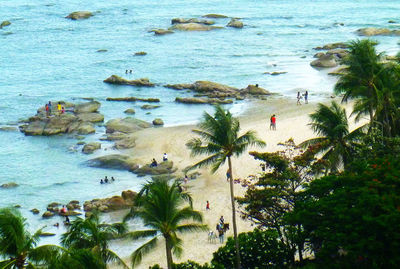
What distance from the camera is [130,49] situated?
10631 centimetres

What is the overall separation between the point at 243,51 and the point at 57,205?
54.4 metres

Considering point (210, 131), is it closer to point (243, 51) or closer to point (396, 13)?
point (243, 51)

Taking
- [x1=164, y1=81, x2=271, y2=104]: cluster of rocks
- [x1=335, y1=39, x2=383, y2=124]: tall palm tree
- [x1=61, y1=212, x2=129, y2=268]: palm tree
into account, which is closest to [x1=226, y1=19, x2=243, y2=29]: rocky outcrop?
[x1=164, y1=81, x2=271, y2=104]: cluster of rocks

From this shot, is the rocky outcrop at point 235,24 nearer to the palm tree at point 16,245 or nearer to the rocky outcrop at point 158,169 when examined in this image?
the rocky outcrop at point 158,169

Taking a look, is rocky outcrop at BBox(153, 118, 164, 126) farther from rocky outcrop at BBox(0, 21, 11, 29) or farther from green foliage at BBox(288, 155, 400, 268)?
rocky outcrop at BBox(0, 21, 11, 29)

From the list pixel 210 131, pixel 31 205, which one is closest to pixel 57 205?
pixel 31 205

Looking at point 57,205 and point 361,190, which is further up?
point 361,190

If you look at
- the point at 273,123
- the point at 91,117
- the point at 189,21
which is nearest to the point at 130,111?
the point at 91,117

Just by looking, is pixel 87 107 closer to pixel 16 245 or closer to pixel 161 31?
pixel 161 31

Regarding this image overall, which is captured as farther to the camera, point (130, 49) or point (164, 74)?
point (130, 49)

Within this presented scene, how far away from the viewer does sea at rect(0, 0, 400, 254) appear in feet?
202

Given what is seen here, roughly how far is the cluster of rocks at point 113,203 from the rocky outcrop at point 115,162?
6.90 m

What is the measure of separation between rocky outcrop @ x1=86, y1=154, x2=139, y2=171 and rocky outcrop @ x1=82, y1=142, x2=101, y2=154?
8.23 feet

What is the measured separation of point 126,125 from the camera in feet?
228
